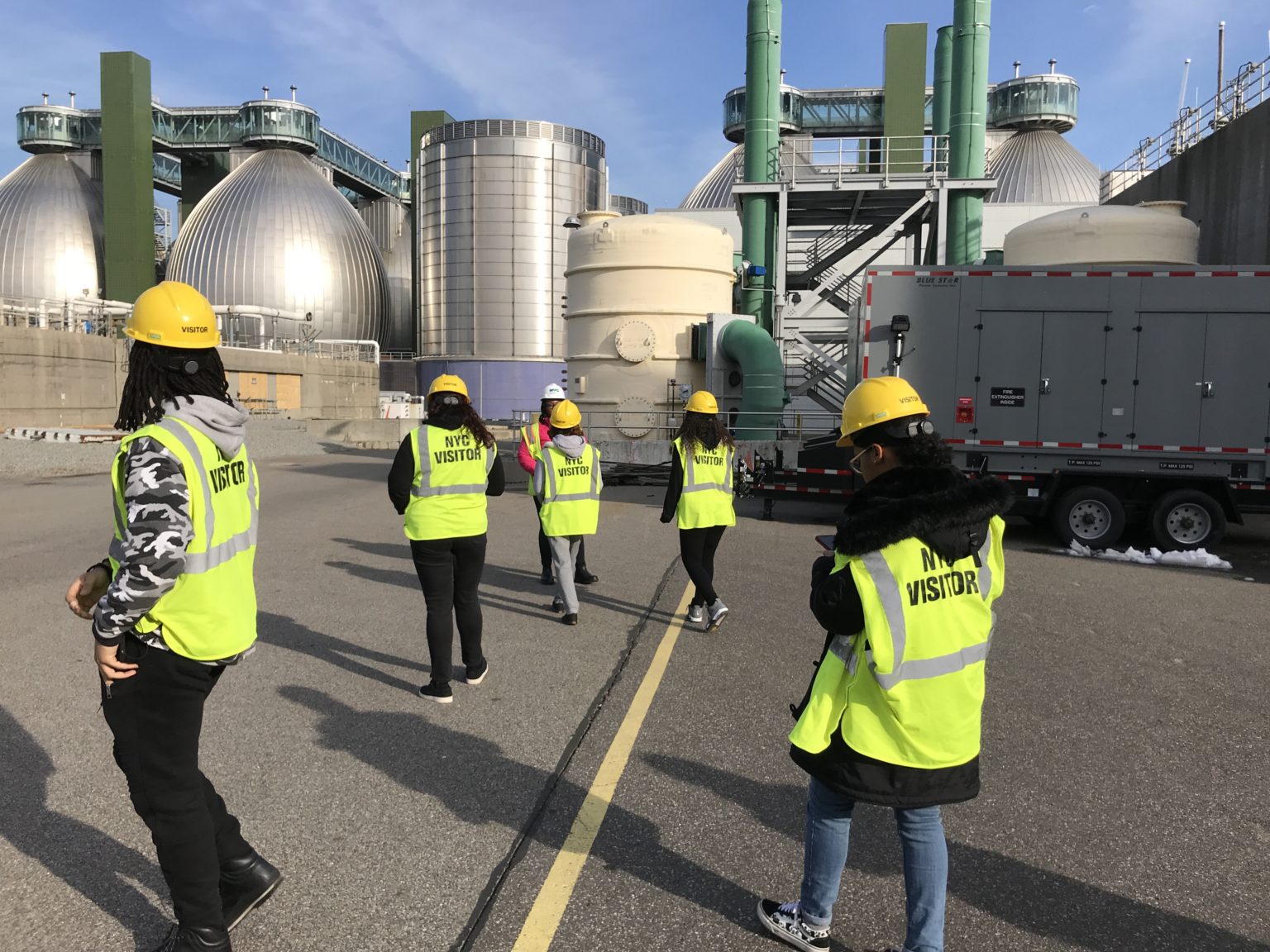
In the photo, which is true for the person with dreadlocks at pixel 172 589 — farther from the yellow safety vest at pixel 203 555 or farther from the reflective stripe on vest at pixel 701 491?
the reflective stripe on vest at pixel 701 491

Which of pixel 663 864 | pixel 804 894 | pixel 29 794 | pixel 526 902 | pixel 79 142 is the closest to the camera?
pixel 804 894

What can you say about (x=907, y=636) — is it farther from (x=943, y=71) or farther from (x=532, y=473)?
(x=943, y=71)

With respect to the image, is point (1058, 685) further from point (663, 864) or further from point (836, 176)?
point (836, 176)

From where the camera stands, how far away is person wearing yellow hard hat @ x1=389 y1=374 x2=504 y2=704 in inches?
198

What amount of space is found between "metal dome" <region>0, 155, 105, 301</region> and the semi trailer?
5240 centimetres

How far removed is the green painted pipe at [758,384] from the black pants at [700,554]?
27.4ft

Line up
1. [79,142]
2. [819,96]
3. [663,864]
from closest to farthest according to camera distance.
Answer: [663,864], [819,96], [79,142]

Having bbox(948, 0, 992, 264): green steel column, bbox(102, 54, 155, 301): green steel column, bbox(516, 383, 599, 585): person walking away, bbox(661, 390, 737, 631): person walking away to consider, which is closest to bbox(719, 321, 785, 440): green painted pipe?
bbox(516, 383, 599, 585): person walking away

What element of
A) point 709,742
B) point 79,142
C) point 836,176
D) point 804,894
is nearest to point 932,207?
point 836,176

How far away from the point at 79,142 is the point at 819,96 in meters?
45.1

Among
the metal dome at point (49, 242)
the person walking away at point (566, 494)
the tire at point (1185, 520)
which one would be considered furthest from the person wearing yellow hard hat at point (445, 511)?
the metal dome at point (49, 242)

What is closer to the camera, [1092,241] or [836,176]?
[1092,241]

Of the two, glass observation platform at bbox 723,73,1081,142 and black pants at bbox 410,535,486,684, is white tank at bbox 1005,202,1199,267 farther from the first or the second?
glass observation platform at bbox 723,73,1081,142

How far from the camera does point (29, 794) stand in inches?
148
